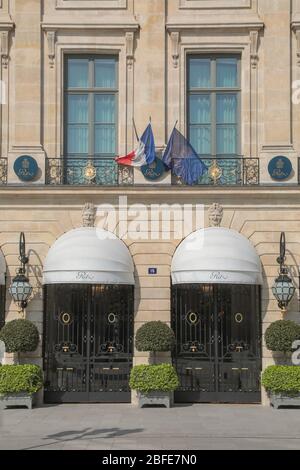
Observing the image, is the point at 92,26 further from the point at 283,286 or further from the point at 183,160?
the point at 283,286

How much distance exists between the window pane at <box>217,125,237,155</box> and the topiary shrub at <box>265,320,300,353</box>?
492 cm

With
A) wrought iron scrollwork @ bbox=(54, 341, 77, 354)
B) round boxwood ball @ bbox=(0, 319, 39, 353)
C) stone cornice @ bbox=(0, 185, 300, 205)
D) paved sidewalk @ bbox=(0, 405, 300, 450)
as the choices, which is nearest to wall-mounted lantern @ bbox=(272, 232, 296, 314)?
stone cornice @ bbox=(0, 185, 300, 205)

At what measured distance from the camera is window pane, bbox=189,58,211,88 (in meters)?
20.9

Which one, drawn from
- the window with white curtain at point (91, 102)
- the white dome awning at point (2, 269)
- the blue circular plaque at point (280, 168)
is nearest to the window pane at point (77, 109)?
the window with white curtain at point (91, 102)

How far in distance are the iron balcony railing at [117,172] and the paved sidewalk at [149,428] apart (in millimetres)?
5799

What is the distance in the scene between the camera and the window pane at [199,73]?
2088cm

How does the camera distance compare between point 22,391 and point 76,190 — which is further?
point 76,190

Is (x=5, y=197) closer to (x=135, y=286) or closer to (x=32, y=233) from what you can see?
(x=32, y=233)

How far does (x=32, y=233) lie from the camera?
20.0m

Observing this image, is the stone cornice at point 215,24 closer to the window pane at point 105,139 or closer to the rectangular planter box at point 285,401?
the window pane at point 105,139

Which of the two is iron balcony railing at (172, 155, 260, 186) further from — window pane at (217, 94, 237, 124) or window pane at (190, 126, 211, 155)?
window pane at (217, 94, 237, 124)

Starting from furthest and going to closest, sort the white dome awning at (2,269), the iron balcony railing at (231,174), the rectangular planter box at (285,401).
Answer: the iron balcony railing at (231,174)
the white dome awning at (2,269)
the rectangular planter box at (285,401)

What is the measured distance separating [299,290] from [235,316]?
1783 millimetres
